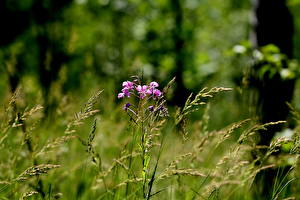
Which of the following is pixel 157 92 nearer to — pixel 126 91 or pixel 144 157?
pixel 126 91

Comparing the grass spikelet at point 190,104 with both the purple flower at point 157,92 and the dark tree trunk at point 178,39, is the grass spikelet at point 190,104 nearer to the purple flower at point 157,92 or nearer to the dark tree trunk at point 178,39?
the purple flower at point 157,92

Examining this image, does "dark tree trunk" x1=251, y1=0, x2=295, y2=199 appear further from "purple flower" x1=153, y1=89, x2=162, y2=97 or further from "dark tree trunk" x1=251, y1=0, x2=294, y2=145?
"purple flower" x1=153, y1=89, x2=162, y2=97

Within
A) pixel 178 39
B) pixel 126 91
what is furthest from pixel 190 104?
pixel 178 39

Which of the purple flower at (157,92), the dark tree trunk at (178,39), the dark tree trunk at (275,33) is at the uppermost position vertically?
the purple flower at (157,92)

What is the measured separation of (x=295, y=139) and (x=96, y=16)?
1091cm

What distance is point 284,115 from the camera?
12.2 ft

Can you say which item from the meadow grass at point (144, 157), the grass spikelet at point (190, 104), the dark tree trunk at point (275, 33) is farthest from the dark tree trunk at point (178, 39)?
the grass spikelet at point (190, 104)

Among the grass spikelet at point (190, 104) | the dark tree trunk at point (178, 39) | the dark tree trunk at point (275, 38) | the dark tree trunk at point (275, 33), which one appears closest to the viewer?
the grass spikelet at point (190, 104)

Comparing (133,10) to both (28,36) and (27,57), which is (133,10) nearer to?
(28,36)

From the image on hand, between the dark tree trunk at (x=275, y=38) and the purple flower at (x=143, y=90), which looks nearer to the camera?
the purple flower at (x=143, y=90)

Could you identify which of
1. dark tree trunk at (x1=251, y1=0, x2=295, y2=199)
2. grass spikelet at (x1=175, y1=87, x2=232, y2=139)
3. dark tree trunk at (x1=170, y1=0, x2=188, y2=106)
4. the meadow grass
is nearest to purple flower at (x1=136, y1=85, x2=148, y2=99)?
the meadow grass

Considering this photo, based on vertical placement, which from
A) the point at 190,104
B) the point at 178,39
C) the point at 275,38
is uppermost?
the point at 190,104

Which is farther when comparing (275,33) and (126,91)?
(275,33)

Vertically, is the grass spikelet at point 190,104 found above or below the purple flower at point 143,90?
below
